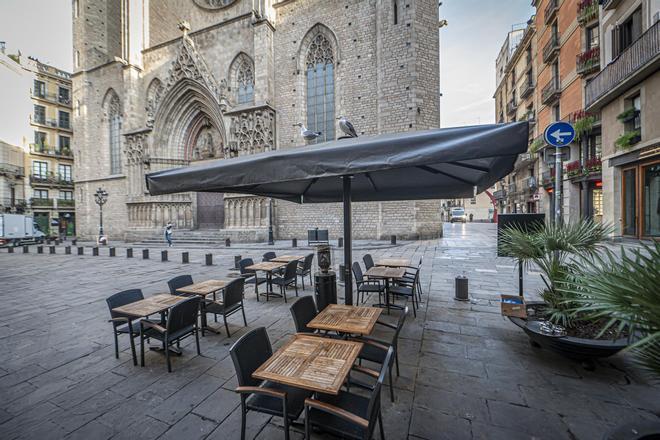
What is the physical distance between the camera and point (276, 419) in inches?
88.3

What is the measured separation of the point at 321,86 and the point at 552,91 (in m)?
16.5

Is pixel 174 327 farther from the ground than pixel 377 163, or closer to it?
closer to it

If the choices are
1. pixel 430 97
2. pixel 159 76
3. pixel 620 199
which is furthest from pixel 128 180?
pixel 620 199

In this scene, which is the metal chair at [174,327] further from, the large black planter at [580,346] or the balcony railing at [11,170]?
the balcony railing at [11,170]

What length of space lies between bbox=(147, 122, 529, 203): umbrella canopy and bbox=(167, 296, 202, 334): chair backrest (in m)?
1.33

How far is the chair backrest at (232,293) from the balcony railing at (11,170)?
1481 inches

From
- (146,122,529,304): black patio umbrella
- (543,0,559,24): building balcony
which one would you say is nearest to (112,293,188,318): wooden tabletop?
(146,122,529,304): black patio umbrella

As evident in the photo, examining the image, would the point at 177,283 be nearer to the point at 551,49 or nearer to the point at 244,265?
the point at 244,265

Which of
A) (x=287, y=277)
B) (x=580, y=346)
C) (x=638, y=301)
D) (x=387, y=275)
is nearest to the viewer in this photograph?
(x=638, y=301)

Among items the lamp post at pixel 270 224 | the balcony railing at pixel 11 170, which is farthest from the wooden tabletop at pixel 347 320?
the balcony railing at pixel 11 170

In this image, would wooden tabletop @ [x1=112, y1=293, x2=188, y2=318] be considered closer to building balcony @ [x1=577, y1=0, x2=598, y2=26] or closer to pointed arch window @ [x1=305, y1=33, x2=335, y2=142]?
pointed arch window @ [x1=305, y1=33, x2=335, y2=142]

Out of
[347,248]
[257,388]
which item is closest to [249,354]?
[257,388]

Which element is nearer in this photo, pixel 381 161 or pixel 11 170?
pixel 381 161

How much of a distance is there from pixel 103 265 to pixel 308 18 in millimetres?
17068
